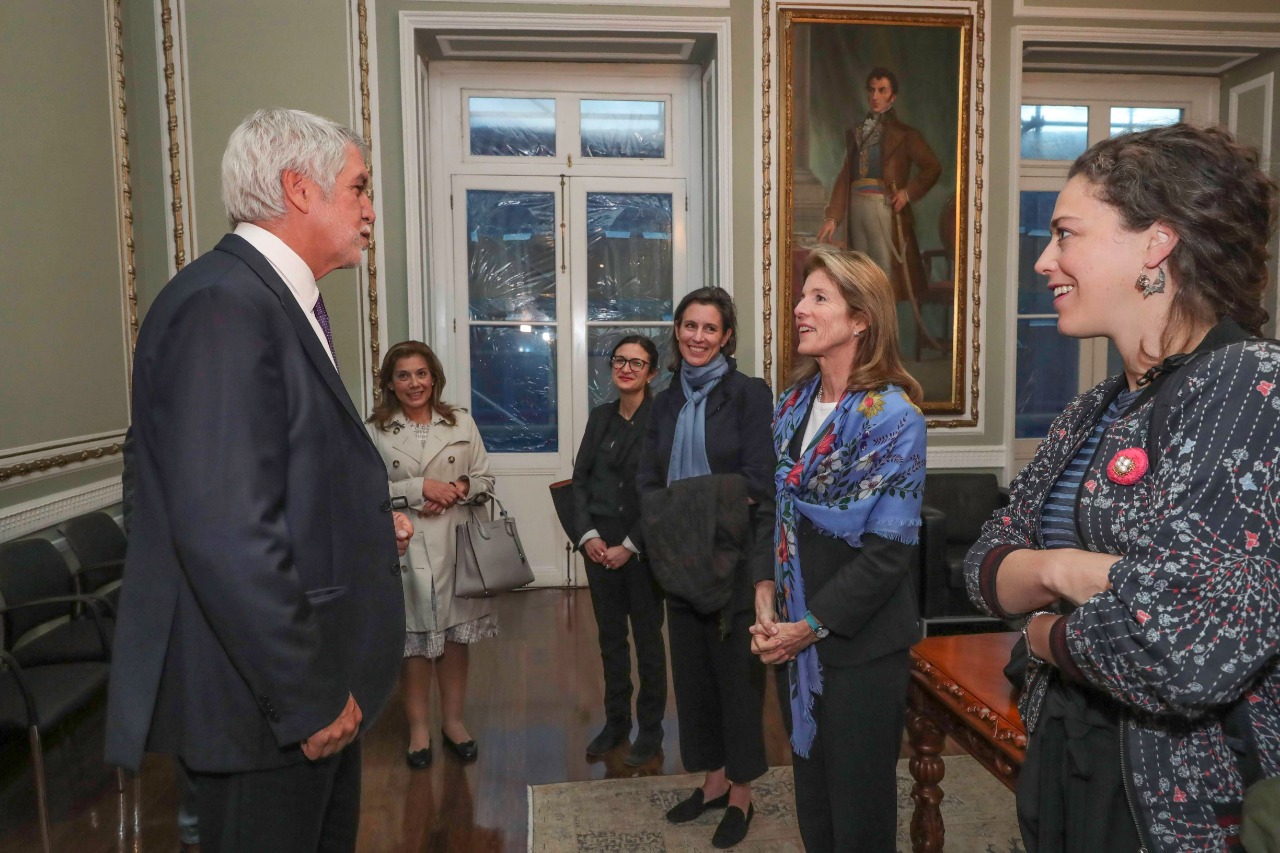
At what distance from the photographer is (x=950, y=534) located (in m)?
4.97

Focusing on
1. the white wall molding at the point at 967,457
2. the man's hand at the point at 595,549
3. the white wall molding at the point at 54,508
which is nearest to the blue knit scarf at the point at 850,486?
the man's hand at the point at 595,549

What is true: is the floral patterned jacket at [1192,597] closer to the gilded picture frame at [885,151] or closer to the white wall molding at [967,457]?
the gilded picture frame at [885,151]

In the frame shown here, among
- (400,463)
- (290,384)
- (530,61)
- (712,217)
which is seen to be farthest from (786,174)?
(290,384)

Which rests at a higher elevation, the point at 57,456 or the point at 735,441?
the point at 735,441

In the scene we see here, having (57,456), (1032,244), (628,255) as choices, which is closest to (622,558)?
(57,456)

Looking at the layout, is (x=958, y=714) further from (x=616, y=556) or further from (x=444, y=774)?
(x=444, y=774)

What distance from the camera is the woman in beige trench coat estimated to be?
3031 millimetres

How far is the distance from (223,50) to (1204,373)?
487cm

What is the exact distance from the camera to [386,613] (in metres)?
1.49

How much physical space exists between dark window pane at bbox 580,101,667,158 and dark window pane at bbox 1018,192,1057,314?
7.87 feet

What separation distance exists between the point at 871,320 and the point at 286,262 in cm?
120

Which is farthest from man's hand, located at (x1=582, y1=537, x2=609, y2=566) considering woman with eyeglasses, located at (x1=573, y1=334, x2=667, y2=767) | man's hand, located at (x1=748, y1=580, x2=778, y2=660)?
man's hand, located at (x1=748, y1=580, x2=778, y2=660)

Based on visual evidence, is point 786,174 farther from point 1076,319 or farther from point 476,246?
point 1076,319

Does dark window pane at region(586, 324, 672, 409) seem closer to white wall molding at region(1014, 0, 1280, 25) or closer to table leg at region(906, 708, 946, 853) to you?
white wall molding at region(1014, 0, 1280, 25)
